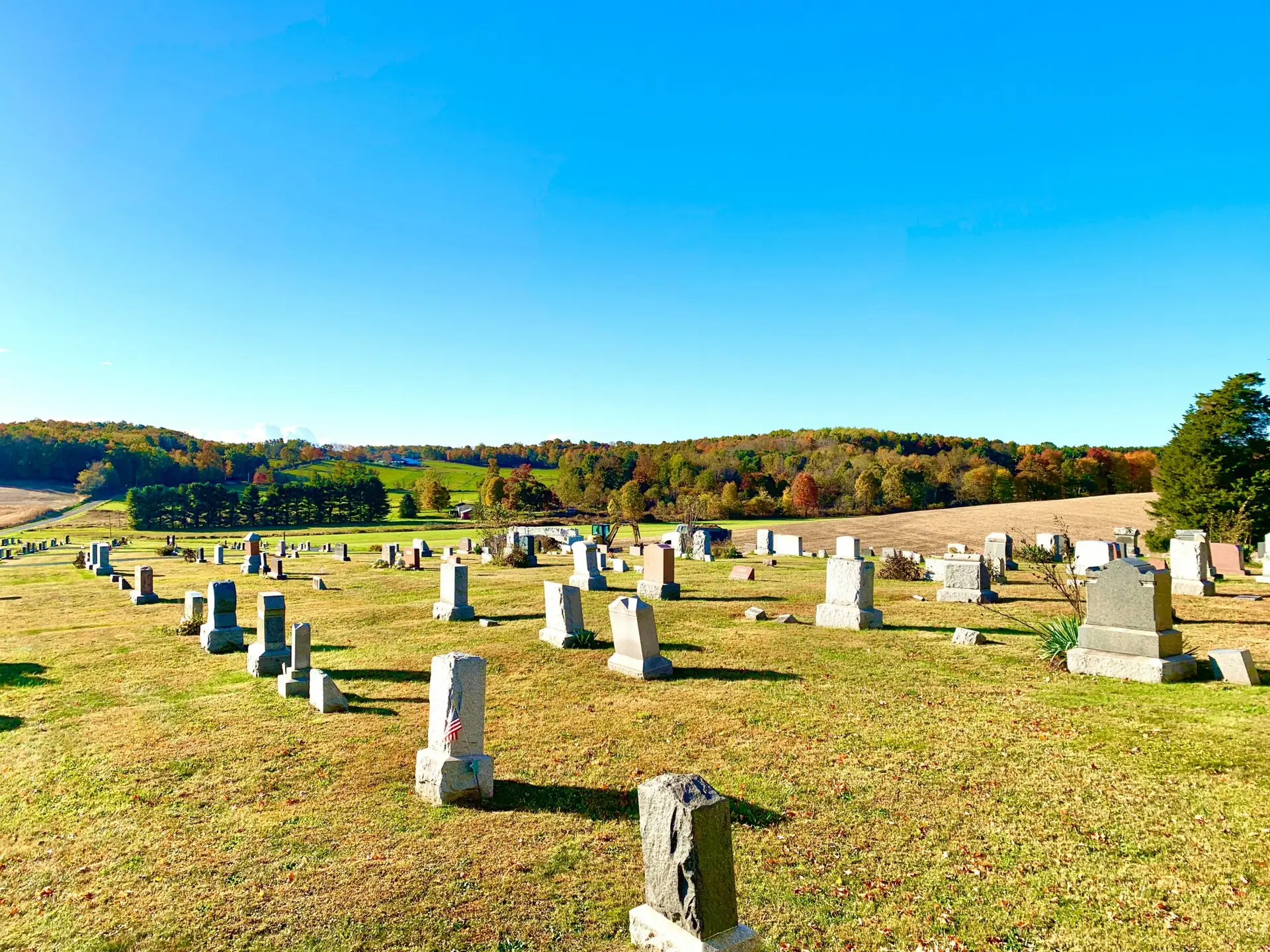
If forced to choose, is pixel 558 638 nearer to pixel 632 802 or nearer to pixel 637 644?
pixel 637 644

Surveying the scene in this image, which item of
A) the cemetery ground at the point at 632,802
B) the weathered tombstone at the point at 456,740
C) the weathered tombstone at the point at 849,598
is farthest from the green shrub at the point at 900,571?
the weathered tombstone at the point at 456,740

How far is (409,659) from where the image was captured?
1258cm

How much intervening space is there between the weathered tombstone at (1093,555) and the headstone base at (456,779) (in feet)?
75.6

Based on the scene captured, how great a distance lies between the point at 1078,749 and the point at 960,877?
3281 mm

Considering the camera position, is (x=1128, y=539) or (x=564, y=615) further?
(x=1128, y=539)

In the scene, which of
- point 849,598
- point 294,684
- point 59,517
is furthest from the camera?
point 59,517

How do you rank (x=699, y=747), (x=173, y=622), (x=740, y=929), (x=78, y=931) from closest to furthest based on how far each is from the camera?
(x=740, y=929) < (x=78, y=931) < (x=699, y=747) < (x=173, y=622)

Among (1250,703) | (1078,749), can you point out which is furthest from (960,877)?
(1250,703)

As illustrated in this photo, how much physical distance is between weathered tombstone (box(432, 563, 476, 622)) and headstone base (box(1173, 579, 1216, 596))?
57.3ft

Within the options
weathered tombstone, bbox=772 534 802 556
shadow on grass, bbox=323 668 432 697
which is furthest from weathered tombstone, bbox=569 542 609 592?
weathered tombstone, bbox=772 534 802 556

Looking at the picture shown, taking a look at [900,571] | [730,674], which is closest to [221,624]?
[730,674]

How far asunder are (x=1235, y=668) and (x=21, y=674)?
19810 mm

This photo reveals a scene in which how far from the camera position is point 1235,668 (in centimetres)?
922

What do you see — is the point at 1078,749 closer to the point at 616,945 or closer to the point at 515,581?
the point at 616,945
